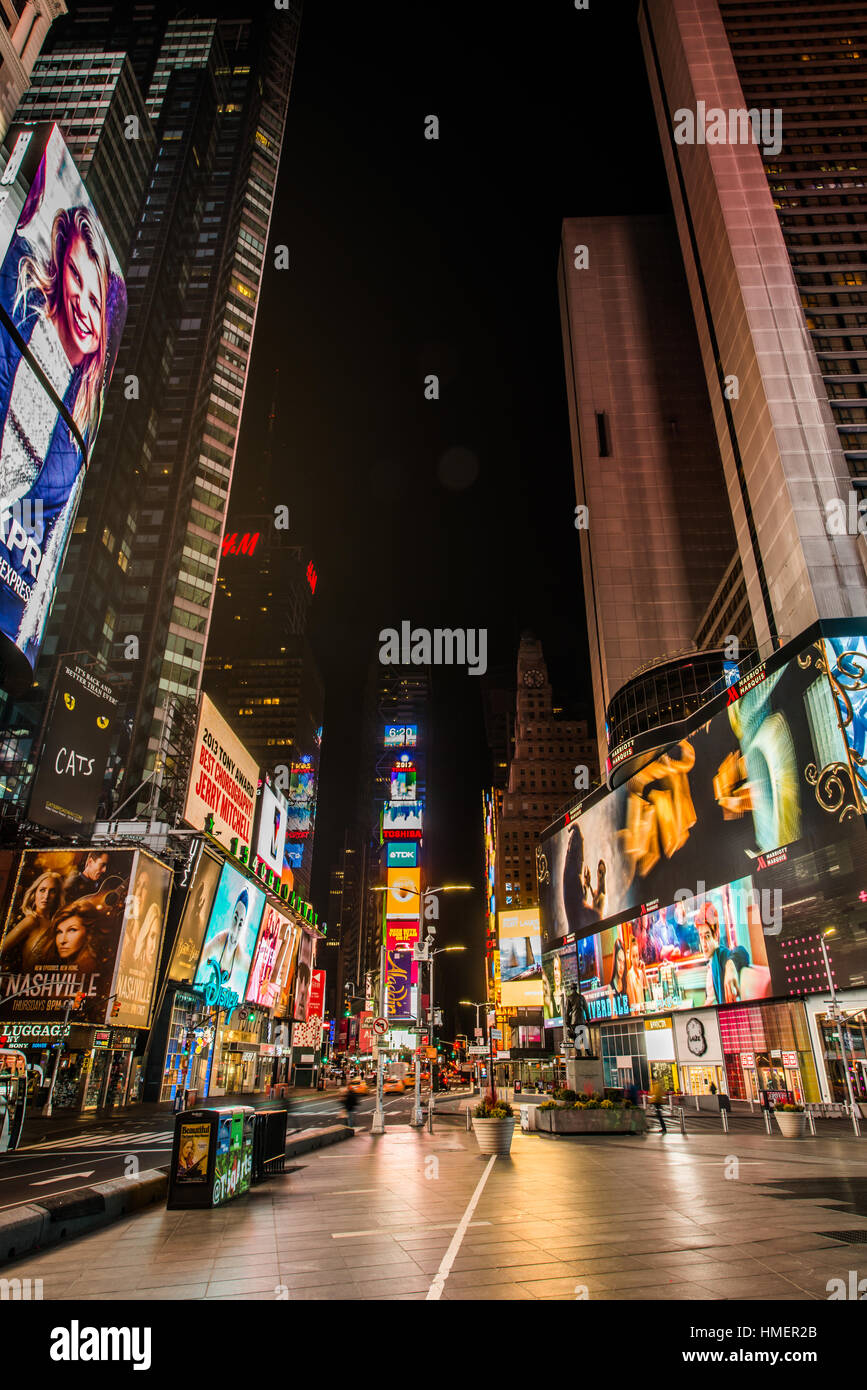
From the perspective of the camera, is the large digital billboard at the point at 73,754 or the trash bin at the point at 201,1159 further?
the large digital billboard at the point at 73,754

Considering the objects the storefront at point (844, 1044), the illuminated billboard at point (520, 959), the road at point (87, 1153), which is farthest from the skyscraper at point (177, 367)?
the illuminated billboard at point (520, 959)

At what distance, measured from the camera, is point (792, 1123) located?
26.0 metres

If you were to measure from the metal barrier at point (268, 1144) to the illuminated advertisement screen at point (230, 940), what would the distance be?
1564 inches

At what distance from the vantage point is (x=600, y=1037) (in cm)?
7975

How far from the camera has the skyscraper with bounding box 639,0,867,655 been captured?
60.9 m

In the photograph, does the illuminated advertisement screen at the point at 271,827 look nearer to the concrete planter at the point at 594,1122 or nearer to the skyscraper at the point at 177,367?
the skyscraper at the point at 177,367

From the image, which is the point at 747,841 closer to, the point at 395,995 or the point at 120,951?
the point at 120,951

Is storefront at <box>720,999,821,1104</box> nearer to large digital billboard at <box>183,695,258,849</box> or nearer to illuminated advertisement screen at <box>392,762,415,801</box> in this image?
large digital billboard at <box>183,695,258,849</box>

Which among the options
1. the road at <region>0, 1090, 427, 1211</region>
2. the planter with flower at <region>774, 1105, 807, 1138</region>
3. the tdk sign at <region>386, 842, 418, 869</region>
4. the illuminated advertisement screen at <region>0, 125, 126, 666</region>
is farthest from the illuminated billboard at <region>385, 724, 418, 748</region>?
the planter with flower at <region>774, 1105, 807, 1138</region>

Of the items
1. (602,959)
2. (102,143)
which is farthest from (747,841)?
(102,143)

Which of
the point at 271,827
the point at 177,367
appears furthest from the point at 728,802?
the point at 177,367

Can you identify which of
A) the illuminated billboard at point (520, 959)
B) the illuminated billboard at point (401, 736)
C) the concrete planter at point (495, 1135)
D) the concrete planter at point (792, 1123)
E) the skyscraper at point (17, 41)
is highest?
the illuminated billboard at point (401, 736)

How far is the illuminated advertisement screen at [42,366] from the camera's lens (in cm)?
3177

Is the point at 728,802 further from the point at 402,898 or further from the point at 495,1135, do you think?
the point at 402,898
